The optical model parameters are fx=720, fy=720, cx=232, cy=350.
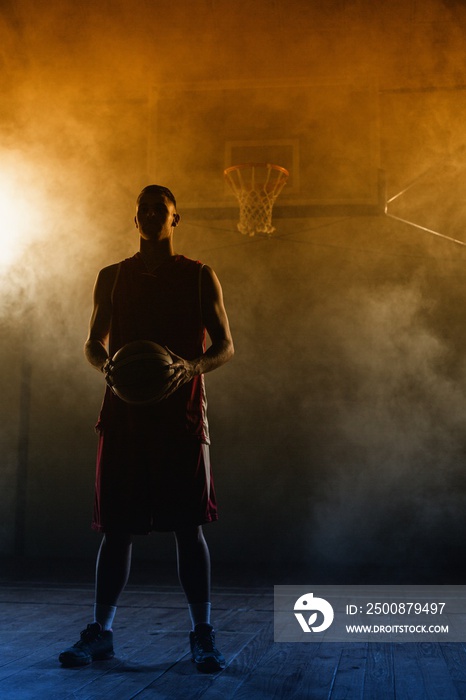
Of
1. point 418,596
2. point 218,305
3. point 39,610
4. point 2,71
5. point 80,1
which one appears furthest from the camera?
point 2,71

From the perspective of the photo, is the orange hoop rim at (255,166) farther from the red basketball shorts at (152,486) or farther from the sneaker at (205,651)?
the sneaker at (205,651)

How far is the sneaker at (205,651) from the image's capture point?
1.98 meters

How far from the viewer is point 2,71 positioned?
17.2ft

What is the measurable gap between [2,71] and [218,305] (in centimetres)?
389

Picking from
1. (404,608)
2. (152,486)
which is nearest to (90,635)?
(152,486)

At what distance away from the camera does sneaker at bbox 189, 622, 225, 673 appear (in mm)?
1976

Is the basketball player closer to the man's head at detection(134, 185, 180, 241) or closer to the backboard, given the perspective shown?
the man's head at detection(134, 185, 180, 241)

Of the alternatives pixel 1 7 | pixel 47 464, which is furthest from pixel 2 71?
pixel 47 464

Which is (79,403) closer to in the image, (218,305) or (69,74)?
(69,74)

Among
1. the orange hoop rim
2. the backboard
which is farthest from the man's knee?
the backboard

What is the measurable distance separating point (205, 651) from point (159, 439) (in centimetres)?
60

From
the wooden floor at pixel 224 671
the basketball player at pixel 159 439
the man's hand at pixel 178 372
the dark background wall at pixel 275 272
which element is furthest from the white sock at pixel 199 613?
the dark background wall at pixel 275 272

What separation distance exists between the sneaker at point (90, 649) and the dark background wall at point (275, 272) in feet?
9.46

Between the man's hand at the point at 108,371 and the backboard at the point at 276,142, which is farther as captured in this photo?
the backboard at the point at 276,142
